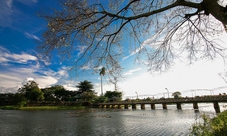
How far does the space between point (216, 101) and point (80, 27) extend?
3906 centimetres

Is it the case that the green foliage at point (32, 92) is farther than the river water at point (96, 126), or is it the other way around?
the green foliage at point (32, 92)

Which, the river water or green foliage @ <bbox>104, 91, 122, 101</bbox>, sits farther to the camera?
green foliage @ <bbox>104, 91, 122, 101</bbox>

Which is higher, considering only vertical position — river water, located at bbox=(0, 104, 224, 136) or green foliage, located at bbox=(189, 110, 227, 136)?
green foliage, located at bbox=(189, 110, 227, 136)

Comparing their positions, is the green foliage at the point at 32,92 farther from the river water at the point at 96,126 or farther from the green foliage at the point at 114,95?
the river water at the point at 96,126

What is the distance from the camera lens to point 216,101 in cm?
3431

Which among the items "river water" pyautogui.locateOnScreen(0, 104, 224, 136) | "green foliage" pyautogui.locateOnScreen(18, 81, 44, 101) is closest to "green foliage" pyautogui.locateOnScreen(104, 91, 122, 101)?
"green foliage" pyautogui.locateOnScreen(18, 81, 44, 101)

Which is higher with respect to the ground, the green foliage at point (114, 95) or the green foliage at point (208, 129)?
the green foliage at point (114, 95)

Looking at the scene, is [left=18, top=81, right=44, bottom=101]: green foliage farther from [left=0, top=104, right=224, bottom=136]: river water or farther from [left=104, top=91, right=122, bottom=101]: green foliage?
[left=0, top=104, right=224, bottom=136]: river water

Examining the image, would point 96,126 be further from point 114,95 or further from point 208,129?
point 114,95

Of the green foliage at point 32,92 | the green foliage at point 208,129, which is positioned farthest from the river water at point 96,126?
the green foliage at point 32,92

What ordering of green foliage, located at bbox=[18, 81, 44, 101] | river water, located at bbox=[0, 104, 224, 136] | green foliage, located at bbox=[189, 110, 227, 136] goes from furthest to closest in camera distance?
green foliage, located at bbox=[18, 81, 44, 101] < river water, located at bbox=[0, 104, 224, 136] < green foliage, located at bbox=[189, 110, 227, 136]

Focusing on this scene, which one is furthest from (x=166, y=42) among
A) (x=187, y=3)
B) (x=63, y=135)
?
(x=63, y=135)

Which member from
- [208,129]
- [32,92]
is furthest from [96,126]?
[32,92]

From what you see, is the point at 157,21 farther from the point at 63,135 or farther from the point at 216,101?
the point at 216,101
